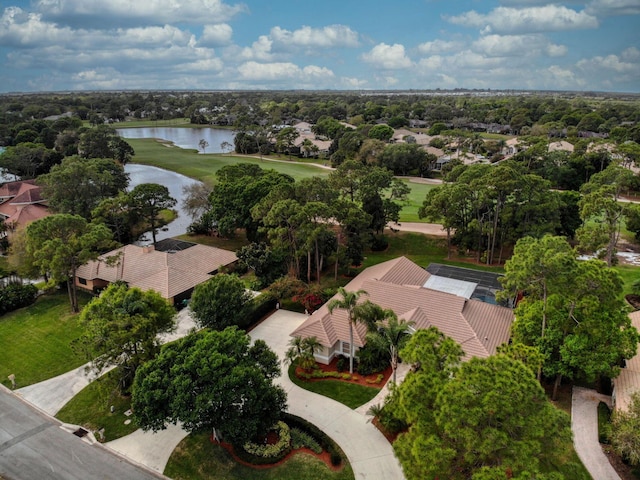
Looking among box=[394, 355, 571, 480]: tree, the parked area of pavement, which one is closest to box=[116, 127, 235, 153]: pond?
the parked area of pavement

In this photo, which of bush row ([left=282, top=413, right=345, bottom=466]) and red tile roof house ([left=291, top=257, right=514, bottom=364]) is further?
red tile roof house ([left=291, top=257, right=514, bottom=364])

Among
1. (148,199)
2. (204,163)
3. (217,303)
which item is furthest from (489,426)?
(204,163)

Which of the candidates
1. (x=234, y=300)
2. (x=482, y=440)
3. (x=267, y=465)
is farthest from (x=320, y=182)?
(x=482, y=440)

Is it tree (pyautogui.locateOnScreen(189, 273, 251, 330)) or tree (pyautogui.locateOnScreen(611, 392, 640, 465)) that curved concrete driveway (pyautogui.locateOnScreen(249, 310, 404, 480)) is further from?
tree (pyautogui.locateOnScreen(611, 392, 640, 465))

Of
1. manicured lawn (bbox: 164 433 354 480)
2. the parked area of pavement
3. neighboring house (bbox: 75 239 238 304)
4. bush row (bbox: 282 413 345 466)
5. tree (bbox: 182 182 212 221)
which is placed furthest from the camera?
tree (bbox: 182 182 212 221)

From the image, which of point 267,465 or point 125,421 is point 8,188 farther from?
point 267,465

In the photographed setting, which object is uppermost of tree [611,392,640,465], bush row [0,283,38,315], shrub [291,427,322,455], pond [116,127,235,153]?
pond [116,127,235,153]

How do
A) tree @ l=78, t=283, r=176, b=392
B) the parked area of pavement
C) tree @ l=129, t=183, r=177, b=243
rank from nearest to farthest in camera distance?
the parked area of pavement < tree @ l=78, t=283, r=176, b=392 < tree @ l=129, t=183, r=177, b=243
